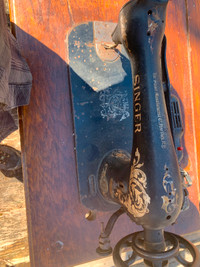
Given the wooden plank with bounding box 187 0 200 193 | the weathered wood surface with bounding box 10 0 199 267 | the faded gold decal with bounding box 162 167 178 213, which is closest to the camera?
the faded gold decal with bounding box 162 167 178 213

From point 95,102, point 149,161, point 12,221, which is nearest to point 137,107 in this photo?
point 149,161

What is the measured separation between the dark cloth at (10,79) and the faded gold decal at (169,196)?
35 cm

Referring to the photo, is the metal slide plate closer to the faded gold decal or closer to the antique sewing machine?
the antique sewing machine

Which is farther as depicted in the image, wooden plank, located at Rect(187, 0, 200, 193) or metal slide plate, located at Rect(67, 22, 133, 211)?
wooden plank, located at Rect(187, 0, 200, 193)

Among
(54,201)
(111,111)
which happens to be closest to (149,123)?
(111,111)

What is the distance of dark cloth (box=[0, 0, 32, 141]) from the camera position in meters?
0.43

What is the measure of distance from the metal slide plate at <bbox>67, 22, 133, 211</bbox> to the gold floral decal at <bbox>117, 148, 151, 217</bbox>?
23 cm

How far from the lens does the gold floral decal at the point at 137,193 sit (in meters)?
0.39

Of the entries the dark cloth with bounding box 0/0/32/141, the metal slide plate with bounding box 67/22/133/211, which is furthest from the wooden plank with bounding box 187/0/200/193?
the dark cloth with bounding box 0/0/32/141

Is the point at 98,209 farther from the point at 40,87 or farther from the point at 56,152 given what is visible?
the point at 40,87

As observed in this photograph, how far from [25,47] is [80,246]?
626 mm

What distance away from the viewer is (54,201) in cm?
66

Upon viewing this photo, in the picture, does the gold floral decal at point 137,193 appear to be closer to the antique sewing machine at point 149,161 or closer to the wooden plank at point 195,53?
the antique sewing machine at point 149,161

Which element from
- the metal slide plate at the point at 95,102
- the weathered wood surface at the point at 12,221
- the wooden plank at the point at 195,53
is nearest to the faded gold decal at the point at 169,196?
the metal slide plate at the point at 95,102
